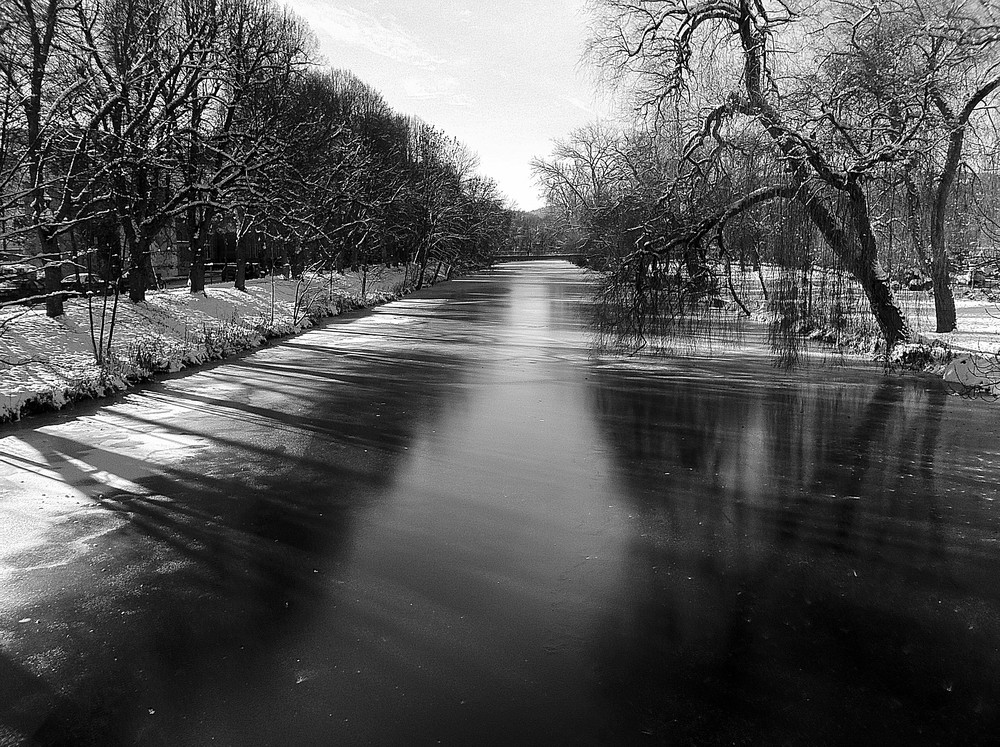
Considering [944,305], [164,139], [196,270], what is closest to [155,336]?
[164,139]

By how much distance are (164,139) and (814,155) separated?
12.9 meters

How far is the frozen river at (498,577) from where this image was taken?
3490 mm

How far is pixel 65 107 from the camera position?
40.3 ft

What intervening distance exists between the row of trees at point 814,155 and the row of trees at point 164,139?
926 centimetres

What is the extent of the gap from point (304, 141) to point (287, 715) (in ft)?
72.5

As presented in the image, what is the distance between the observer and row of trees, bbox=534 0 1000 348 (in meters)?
11.2

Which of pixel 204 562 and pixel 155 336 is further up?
pixel 155 336

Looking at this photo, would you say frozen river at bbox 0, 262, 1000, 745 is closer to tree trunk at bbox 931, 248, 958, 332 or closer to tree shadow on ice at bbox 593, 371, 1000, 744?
tree shadow on ice at bbox 593, 371, 1000, 744

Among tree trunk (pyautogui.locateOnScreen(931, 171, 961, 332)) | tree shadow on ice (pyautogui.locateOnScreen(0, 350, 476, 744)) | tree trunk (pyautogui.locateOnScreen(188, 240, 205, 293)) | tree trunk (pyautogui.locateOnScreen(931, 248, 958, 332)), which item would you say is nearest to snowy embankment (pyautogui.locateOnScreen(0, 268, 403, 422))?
tree trunk (pyautogui.locateOnScreen(188, 240, 205, 293))

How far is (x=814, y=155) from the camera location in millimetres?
11773

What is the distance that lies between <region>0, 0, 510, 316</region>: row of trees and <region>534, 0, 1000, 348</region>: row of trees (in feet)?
30.4

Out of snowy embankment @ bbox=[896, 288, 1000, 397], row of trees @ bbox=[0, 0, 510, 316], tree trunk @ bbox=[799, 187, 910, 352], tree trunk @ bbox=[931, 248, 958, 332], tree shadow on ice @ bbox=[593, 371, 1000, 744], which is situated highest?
row of trees @ bbox=[0, 0, 510, 316]

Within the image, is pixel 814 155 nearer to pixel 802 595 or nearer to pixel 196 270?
pixel 802 595

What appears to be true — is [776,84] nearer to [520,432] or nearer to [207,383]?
[520,432]
